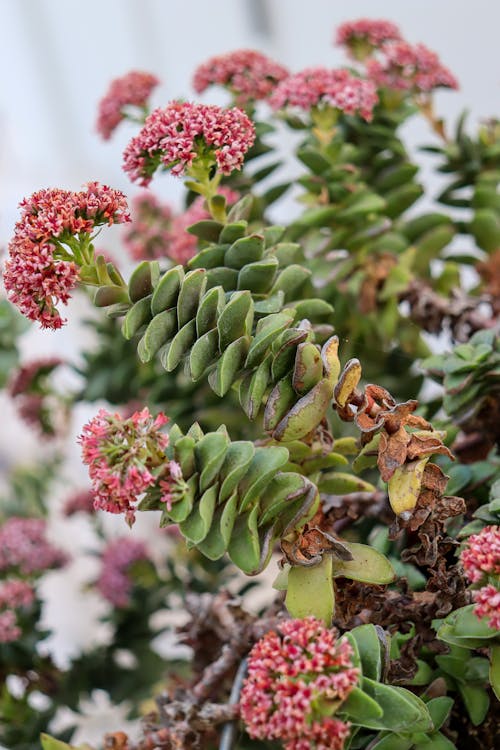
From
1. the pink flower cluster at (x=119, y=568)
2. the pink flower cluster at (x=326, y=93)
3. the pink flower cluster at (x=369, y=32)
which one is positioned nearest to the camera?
the pink flower cluster at (x=326, y=93)

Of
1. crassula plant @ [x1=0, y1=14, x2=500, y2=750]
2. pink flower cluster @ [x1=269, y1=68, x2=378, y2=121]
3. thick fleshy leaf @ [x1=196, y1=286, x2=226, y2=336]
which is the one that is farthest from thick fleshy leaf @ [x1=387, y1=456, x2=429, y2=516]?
pink flower cluster @ [x1=269, y1=68, x2=378, y2=121]

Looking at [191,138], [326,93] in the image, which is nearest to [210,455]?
Answer: [191,138]

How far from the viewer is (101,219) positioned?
1.22ft

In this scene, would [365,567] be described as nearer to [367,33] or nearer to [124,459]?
[124,459]

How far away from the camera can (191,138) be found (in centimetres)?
39

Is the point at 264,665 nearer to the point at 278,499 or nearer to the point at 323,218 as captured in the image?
the point at 278,499

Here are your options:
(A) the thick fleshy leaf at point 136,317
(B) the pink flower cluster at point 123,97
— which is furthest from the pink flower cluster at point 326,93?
(A) the thick fleshy leaf at point 136,317

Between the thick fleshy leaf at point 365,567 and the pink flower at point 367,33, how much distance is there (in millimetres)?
420

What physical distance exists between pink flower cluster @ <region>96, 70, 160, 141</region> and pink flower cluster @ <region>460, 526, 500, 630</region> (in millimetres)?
406

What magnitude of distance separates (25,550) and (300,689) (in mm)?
Answer: 475

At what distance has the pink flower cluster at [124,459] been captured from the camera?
1.04ft

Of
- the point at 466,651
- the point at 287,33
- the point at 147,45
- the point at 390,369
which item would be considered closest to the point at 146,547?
the point at 390,369

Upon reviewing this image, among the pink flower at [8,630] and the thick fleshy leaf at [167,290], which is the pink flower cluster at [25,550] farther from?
the thick fleshy leaf at [167,290]

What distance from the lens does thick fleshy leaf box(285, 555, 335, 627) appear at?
1.15 ft
